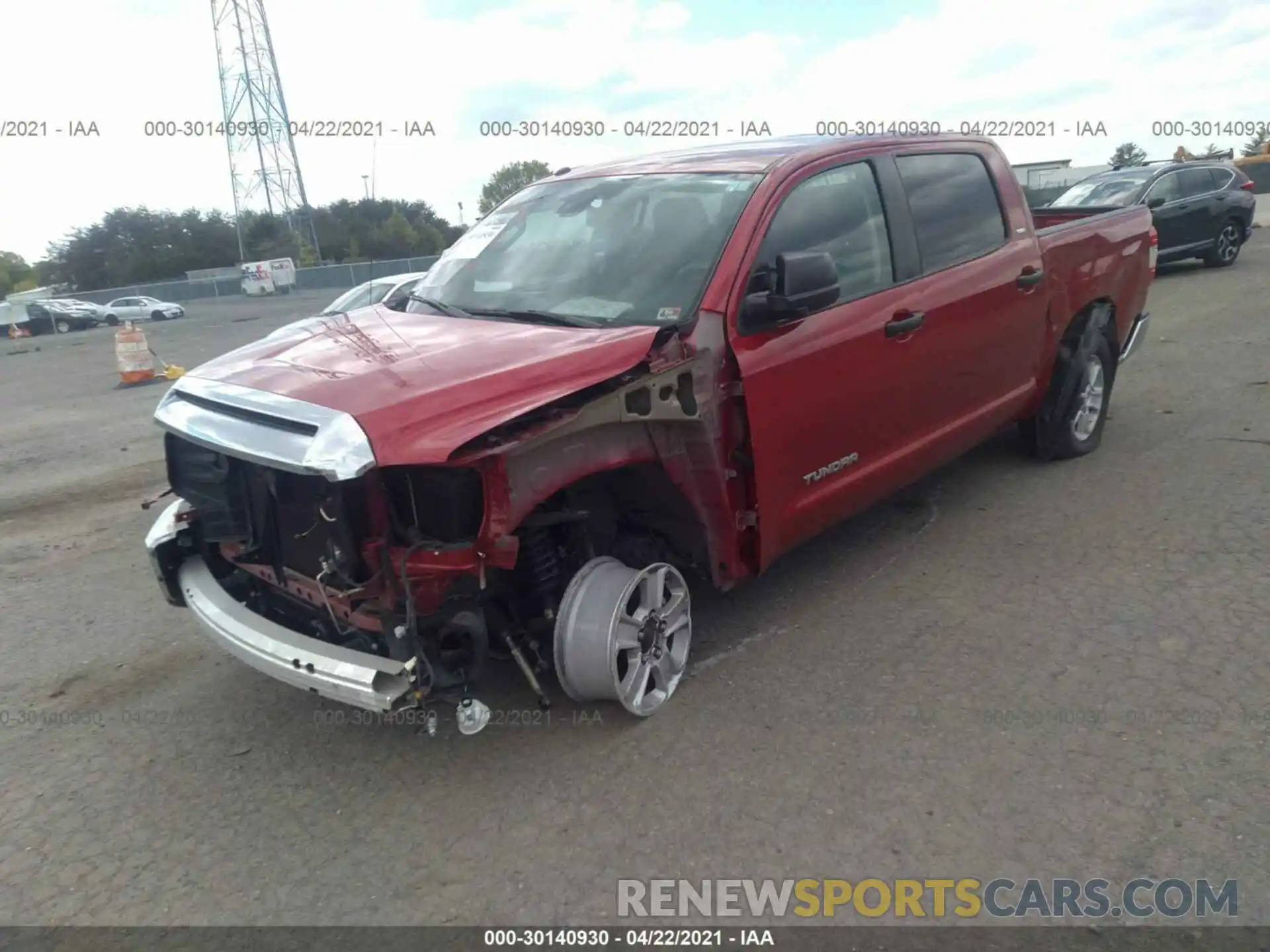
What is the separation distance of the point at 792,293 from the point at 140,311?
40.4 meters

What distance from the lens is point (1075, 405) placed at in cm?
590

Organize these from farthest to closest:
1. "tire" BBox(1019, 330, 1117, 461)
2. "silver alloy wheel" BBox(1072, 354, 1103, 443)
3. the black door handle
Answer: "silver alloy wheel" BBox(1072, 354, 1103, 443) < "tire" BBox(1019, 330, 1117, 461) < the black door handle

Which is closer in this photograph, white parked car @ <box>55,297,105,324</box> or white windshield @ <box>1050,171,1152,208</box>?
white windshield @ <box>1050,171,1152,208</box>

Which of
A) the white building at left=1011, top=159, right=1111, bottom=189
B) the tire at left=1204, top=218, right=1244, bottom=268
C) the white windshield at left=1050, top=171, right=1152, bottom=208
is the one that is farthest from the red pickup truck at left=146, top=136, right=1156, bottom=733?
the white building at left=1011, top=159, right=1111, bottom=189

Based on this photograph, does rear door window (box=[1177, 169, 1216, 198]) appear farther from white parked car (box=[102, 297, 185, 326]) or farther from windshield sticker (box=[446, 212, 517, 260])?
white parked car (box=[102, 297, 185, 326])

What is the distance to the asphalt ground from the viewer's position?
111 inches

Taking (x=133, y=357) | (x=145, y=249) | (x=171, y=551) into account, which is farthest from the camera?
(x=145, y=249)

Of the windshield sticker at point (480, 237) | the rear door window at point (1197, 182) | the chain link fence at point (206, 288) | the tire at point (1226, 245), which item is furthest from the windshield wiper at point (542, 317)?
the chain link fence at point (206, 288)

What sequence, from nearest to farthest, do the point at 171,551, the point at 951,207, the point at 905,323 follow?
the point at 171,551 < the point at 905,323 < the point at 951,207

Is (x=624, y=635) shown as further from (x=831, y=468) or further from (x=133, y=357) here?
(x=133, y=357)

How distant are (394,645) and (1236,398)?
6.96 m

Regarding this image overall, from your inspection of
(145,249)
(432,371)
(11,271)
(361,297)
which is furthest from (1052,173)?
(11,271)

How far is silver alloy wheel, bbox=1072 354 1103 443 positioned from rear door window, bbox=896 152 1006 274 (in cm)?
130
